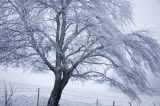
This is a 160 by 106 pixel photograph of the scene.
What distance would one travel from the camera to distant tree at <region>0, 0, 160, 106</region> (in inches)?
→ 362

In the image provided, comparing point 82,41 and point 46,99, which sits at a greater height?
point 82,41

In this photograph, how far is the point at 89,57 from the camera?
11711 millimetres

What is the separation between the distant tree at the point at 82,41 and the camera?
362 inches

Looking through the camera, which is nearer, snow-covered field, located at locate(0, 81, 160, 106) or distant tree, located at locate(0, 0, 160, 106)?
distant tree, located at locate(0, 0, 160, 106)

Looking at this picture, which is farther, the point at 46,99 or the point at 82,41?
the point at 46,99

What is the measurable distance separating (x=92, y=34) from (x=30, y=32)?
2873mm

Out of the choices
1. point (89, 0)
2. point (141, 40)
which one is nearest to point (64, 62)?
point (89, 0)

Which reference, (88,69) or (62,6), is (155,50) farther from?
(62,6)

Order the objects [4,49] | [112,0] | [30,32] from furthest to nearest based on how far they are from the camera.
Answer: [112,0] < [4,49] < [30,32]

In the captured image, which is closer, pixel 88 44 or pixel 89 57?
pixel 88 44

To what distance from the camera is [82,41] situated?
988 cm

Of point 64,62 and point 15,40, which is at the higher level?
point 15,40

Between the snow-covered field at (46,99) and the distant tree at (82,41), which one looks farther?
the snow-covered field at (46,99)

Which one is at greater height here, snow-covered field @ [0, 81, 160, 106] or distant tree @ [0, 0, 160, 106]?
distant tree @ [0, 0, 160, 106]
